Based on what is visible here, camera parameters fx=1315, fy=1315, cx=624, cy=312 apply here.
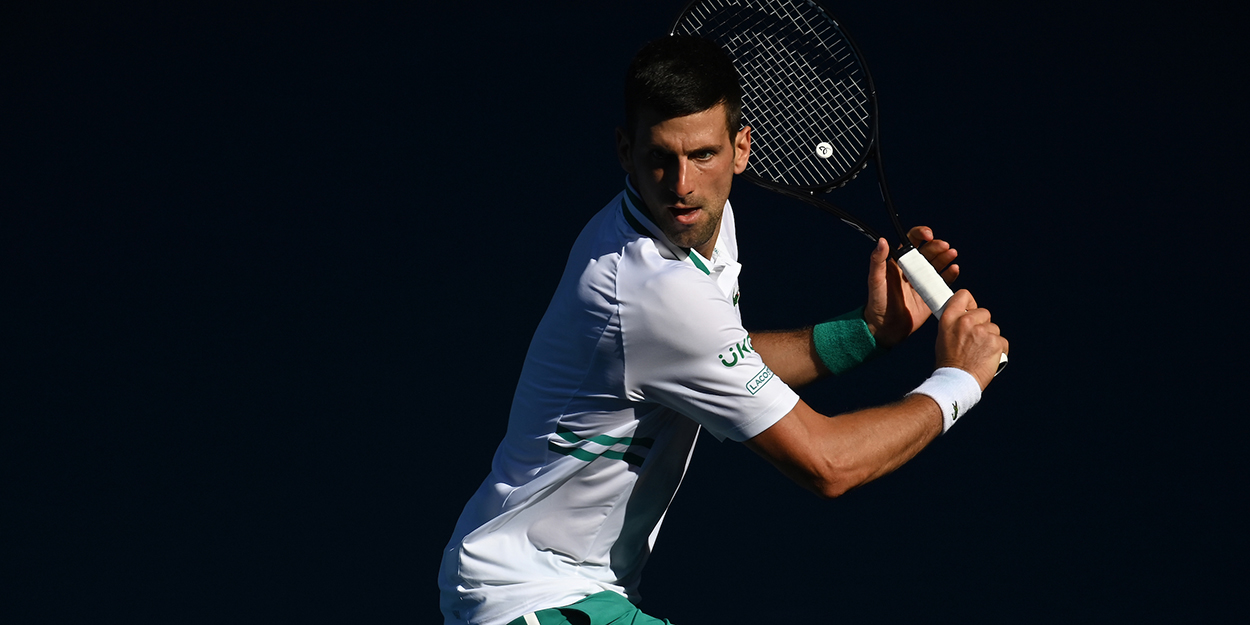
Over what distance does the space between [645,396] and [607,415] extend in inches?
2.6

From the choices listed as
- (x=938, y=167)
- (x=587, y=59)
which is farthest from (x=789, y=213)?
(x=587, y=59)

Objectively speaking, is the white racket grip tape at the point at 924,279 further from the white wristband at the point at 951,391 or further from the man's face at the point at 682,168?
the man's face at the point at 682,168

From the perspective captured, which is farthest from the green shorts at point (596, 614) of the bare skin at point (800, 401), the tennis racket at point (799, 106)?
the tennis racket at point (799, 106)

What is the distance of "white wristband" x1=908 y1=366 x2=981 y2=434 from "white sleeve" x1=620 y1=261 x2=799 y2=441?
0.24 metres

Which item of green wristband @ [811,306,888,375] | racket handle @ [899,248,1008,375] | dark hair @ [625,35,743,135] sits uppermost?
dark hair @ [625,35,743,135]

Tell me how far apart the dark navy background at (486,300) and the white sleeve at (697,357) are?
170 centimetres

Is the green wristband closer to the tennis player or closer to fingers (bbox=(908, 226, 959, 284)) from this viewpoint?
fingers (bbox=(908, 226, 959, 284))

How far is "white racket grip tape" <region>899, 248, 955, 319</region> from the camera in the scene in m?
2.25

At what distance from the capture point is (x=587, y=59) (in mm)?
3637

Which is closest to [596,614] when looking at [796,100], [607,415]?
[607,415]

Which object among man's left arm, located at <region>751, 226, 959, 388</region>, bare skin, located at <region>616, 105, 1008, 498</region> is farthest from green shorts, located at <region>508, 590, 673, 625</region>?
man's left arm, located at <region>751, 226, 959, 388</region>

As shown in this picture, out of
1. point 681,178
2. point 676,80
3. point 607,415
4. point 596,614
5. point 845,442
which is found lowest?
point 596,614

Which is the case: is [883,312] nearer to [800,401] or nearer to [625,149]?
[800,401]

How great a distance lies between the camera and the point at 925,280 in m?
2.26
